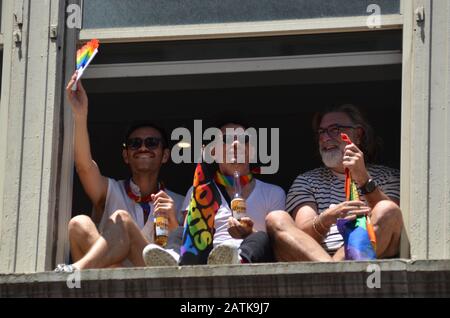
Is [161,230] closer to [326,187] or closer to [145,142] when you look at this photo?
[145,142]

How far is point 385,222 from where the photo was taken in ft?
37.1

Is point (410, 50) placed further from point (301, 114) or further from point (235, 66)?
point (301, 114)

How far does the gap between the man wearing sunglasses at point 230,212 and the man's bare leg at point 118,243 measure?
0.31 metres

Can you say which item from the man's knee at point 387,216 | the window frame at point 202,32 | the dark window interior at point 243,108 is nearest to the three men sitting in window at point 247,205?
the man's knee at point 387,216

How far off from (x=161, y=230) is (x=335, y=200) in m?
1.12

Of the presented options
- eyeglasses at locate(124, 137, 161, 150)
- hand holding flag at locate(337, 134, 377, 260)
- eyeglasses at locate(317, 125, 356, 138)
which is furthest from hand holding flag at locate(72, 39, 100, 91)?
hand holding flag at locate(337, 134, 377, 260)

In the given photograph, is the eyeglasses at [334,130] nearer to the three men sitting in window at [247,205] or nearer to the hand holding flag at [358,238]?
the three men sitting in window at [247,205]

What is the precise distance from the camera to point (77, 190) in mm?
13148

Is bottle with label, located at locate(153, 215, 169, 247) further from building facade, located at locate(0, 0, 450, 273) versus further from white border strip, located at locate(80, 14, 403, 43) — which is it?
white border strip, located at locate(80, 14, 403, 43)

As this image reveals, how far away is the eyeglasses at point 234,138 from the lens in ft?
40.2

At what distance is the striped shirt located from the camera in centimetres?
A: 1204

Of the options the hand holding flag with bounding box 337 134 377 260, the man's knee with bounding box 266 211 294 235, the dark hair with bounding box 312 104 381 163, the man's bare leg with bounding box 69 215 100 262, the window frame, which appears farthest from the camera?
the dark hair with bounding box 312 104 381 163
